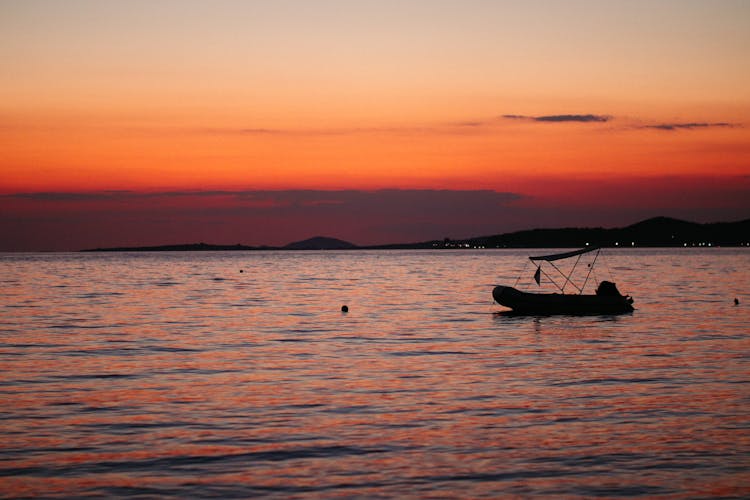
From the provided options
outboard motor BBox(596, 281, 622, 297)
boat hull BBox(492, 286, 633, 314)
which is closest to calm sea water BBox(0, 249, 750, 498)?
boat hull BBox(492, 286, 633, 314)

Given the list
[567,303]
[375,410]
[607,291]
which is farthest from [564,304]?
[375,410]

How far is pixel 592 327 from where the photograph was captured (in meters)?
51.4

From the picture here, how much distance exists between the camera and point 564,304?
5866 centimetres

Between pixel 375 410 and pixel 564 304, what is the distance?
3699 cm

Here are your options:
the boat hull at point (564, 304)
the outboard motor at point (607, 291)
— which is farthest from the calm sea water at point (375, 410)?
the outboard motor at point (607, 291)

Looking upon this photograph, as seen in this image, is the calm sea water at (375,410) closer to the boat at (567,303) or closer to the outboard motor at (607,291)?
the boat at (567,303)

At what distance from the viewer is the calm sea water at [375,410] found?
17.0 m

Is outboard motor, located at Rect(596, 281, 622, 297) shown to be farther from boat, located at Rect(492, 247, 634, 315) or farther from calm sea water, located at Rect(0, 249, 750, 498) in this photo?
calm sea water, located at Rect(0, 249, 750, 498)

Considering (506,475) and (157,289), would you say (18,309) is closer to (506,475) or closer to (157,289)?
(157,289)

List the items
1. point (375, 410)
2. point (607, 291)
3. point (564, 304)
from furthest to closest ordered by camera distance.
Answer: point (607, 291)
point (564, 304)
point (375, 410)

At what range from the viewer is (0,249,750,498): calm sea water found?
17.0 meters

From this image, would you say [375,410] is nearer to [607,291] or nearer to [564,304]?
[564,304]

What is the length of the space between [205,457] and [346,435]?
358cm

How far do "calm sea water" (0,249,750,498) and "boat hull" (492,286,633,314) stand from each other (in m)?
7.37
